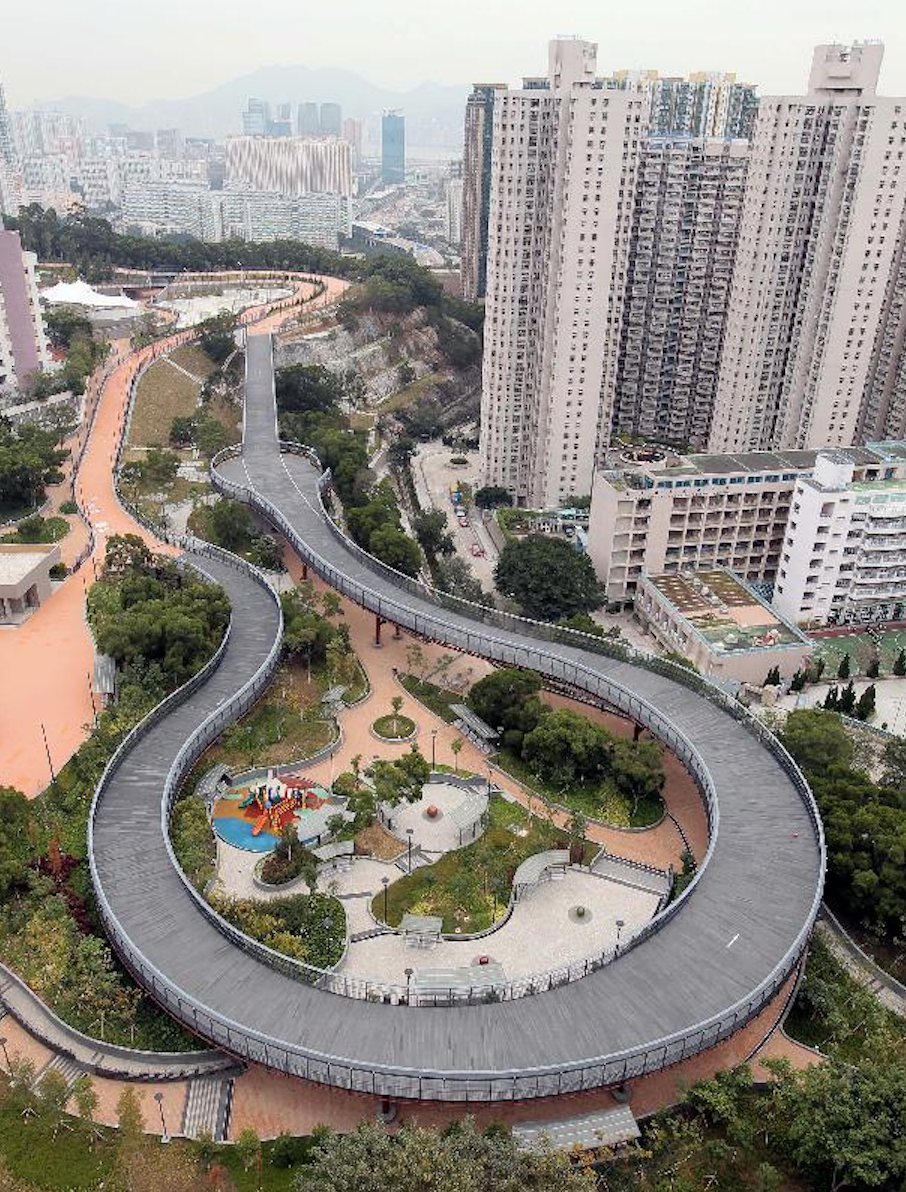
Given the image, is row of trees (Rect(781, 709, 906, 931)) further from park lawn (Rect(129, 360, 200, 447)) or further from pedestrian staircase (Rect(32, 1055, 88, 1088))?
park lawn (Rect(129, 360, 200, 447))

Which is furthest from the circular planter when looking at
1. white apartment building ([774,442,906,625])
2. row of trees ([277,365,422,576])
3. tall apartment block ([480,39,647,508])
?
tall apartment block ([480,39,647,508])

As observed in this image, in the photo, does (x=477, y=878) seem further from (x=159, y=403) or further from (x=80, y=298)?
(x=80, y=298)

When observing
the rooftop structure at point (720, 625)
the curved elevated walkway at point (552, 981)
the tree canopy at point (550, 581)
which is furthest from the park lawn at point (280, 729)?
the rooftop structure at point (720, 625)

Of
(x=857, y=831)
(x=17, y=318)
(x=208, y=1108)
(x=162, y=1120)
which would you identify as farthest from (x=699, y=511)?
(x=17, y=318)


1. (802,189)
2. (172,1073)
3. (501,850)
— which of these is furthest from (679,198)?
(172,1073)

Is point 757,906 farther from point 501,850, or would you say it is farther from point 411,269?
point 411,269
